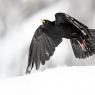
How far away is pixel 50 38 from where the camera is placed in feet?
25.3

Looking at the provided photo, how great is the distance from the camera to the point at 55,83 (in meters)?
5.67

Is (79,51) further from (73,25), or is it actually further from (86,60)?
(73,25)

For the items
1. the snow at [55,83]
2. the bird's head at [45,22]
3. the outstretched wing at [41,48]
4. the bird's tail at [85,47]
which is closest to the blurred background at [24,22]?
the outstretched wing at [41,48]

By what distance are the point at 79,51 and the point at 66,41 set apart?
8.00 feet

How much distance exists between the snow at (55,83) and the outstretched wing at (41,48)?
1.15 metres

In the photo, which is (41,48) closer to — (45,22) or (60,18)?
(45,22)

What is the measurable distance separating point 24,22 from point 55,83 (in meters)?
4.56

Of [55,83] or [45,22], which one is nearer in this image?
[55,83]

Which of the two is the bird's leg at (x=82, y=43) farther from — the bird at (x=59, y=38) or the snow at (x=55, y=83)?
the snow at (x=55, y=83)

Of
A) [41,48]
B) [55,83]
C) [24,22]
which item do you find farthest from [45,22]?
[24,22]

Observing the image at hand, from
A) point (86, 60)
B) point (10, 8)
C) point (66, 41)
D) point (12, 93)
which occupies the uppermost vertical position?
point (10, 8)

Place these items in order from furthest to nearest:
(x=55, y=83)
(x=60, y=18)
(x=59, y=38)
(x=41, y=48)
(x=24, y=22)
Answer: (x=24, y=22) < (x=41, y=48) < (x=59, y=38) < (x=60, y=18) < (x=55, y=83)

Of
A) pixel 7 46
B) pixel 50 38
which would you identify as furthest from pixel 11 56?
pixel 50 38

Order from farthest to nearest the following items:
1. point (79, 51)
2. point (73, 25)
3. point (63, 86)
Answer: point (79, 51) < point (73, 25) < point (63, 86)
